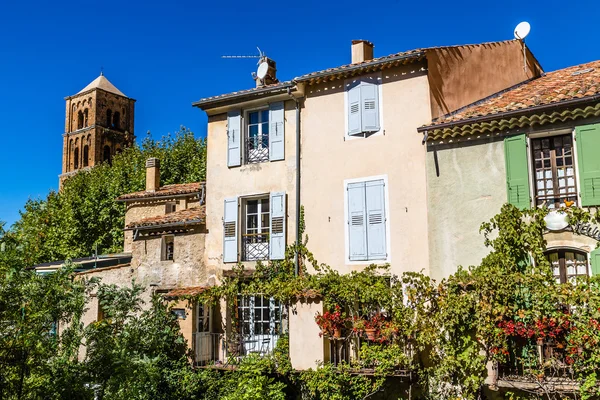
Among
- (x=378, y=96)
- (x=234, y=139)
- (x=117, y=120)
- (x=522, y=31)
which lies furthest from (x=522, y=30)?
(x=117, y=120)

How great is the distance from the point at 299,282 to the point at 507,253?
527cm

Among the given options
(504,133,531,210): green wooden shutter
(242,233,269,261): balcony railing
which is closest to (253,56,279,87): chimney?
(242,233,269,261): balcony railing

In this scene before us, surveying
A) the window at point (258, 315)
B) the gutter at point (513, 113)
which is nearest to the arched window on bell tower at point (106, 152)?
the window at point (258, 315)

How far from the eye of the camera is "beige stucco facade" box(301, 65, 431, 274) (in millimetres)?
14773

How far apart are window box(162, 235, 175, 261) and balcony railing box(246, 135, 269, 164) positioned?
11.6ft

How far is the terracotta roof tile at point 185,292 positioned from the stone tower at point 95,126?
162 ft

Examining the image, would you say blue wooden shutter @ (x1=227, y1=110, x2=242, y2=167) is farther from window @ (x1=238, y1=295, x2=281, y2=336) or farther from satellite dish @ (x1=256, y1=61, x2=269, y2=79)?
window @ (x1=238, y1=295, x2=281, y2=336)

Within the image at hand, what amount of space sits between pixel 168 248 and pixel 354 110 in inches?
284

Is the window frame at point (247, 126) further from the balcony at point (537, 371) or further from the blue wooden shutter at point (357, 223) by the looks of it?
the balcony at point (537, 371)

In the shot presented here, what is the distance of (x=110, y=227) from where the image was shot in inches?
1414

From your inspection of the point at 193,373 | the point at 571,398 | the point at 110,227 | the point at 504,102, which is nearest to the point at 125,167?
the point at 110,227

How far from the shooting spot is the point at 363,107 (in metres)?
15.9

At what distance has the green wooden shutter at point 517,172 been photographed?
13129mm

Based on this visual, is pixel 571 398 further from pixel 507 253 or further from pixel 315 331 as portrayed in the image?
pixel 315 331
